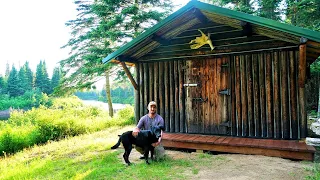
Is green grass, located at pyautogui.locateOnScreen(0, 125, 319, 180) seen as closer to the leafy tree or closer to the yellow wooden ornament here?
the yellow wooden ornament

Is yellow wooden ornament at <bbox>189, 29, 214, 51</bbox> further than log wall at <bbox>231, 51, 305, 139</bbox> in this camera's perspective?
Yes

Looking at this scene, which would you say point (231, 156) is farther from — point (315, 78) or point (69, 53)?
point (69, 53)

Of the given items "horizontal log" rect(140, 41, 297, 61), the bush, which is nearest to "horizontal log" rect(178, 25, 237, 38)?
"horizontal log" rect(140, 41, 297, 61)

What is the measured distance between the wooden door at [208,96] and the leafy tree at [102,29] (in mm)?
7405

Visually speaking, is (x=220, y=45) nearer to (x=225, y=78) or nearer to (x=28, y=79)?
(x=225, y=78)

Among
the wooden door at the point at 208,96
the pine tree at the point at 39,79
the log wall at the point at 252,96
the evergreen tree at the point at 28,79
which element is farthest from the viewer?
the pine tree at the point at 39,79

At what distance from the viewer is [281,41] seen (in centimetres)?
602

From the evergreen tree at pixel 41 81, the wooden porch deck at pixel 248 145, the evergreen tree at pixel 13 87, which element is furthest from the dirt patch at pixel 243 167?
the evergreen tree at pixel 41 81

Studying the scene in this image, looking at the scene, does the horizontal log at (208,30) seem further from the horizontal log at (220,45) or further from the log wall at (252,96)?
the log wall at (252,96)

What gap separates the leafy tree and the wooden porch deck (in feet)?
27.6

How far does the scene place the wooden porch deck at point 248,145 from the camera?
4938 millimetres

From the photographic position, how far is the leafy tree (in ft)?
44.5

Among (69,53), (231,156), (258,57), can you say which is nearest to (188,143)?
(231,156)

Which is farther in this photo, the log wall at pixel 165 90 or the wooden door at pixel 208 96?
the log wall at pixel 165 90
